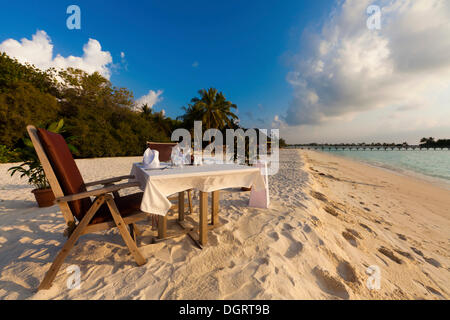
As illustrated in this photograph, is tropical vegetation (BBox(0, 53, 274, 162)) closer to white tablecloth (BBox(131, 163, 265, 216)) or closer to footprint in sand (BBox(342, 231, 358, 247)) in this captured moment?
white tablecloth (BBox(131, 163, 265, 216))

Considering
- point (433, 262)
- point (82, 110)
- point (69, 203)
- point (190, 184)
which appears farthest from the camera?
point (82, 110)

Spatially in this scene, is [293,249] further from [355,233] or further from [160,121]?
[160,121]

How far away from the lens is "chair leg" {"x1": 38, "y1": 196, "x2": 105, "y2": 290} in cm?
139

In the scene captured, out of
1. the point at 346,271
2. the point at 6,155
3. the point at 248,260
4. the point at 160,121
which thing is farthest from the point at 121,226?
the point at 160,121

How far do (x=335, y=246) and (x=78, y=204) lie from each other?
281 centimetres

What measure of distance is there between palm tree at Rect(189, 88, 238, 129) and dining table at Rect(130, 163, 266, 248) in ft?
56.6

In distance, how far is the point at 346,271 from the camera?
1.68 metres

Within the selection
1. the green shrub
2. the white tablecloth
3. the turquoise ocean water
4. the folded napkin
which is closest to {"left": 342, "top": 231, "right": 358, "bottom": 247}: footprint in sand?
the white tablecloth

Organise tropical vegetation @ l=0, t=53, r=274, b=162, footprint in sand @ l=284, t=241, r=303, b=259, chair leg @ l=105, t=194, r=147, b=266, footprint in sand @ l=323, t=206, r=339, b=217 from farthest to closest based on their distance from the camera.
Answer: tropical vegetation @ l=0, t=53, r=274, b=162 < footprint in sand @ l=323, t=206, r=339, b=217 < footprint in sand @ l=284, t=241, r=303, b=259 < chair leg @ l=105, t=194, r=147, b=266

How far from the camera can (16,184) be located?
4.84 m

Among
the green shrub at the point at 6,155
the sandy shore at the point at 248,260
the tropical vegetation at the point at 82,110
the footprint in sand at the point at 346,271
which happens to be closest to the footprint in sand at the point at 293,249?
the sandy shore at the point at 248,260

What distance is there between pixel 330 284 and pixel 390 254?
138 centimetres

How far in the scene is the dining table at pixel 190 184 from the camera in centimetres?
160
